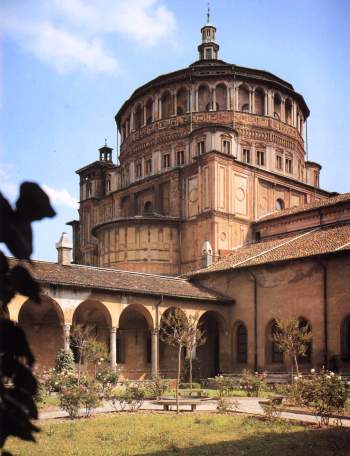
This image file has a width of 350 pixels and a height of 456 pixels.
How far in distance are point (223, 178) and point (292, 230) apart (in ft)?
17.2

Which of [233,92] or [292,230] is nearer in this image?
[292,230]

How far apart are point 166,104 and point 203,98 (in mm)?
2892

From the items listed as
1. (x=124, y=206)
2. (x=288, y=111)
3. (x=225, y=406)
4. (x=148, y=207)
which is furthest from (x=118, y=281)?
(x=288, y=111)

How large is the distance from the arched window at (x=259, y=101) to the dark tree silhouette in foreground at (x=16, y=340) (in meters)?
41.6

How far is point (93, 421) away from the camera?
14156 millimetres

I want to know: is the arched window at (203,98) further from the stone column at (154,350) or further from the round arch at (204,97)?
the stone column at (154,350)

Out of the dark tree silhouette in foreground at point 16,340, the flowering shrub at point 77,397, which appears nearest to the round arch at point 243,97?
the flowering shrub at point 77,397

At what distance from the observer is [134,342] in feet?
104

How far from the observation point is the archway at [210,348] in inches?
1254

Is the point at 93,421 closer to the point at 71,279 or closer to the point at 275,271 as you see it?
the point at 71,279

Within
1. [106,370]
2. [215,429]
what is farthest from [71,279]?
[215,429]

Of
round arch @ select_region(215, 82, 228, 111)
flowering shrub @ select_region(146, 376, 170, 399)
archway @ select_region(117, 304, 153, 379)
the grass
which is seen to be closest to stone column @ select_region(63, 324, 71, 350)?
flowering shrub @ select_region(146, 376, 170, 399)

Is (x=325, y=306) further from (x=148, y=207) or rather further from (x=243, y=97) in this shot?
(x=243, y=97)

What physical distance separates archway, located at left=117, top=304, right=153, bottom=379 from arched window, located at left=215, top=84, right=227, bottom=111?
17.2m
